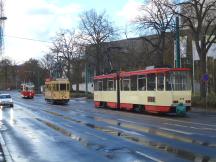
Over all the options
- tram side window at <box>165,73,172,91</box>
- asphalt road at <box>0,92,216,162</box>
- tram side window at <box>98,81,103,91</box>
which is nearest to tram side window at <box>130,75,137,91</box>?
tram side window at <box>165,73,172,91</box>

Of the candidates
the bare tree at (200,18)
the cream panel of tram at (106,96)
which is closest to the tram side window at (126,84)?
the cream panel of tram at (106,96)

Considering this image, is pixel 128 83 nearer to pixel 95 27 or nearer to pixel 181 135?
pixel 181 135

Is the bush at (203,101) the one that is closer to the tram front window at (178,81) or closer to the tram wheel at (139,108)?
the tram wheel at (139,108)

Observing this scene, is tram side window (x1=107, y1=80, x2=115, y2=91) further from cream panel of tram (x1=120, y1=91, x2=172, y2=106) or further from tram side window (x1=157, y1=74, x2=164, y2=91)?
tram side window (x1=157, y1=74, x2=164, y2=91)

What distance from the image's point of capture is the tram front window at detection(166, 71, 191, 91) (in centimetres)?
3297

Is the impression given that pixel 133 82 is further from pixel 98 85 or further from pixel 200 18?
pixel 200 18

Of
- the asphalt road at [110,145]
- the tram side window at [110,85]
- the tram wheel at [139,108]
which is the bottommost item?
the asphalt road at [110,145]

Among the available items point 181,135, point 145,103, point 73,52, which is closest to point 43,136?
point 181,135

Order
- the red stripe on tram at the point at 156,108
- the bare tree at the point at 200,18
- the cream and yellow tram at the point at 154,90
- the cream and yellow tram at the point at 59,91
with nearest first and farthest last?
the cream and yellow tram at the point at 154,90 < the red stripe on tram at the point at 156,108 < the bare tree at the point at 200,18 < the cream and yellow tram at the point at 59,91

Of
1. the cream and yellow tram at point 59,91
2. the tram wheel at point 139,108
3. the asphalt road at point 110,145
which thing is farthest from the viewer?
the cream and yellow tram at point 59,91

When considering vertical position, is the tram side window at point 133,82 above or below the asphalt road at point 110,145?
above

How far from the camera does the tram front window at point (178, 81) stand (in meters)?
33.0

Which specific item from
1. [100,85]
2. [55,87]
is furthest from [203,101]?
[55,87]

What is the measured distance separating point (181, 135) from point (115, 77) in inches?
921
